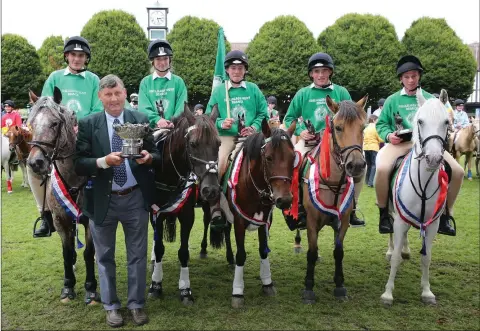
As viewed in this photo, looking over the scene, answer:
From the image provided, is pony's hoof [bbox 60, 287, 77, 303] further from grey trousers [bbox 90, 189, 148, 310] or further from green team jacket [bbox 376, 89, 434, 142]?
green team jacket [bbox 376, 89, 434, 142]

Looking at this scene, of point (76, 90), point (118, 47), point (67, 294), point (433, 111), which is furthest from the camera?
point (118, 47)

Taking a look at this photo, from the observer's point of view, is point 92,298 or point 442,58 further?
point 442,58

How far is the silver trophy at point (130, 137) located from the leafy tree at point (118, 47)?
2718cm

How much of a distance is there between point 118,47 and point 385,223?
92.2 feet

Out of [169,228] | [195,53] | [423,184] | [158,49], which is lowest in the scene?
[169,228]

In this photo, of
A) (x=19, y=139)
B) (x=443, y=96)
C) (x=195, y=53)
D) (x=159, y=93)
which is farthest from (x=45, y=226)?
(x=195, y=53)

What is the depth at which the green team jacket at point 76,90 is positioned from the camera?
563 centimetres

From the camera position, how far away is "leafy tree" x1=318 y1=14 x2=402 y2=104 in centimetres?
2912

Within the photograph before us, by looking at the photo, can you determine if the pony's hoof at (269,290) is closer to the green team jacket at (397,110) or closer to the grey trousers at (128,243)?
the grey trousers at (128,243)

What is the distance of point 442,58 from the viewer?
2952 cm

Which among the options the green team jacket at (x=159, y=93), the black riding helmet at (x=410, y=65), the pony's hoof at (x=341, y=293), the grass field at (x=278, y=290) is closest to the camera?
the grass field at (x=278, y=290)

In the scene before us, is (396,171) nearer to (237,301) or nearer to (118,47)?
(237,301)

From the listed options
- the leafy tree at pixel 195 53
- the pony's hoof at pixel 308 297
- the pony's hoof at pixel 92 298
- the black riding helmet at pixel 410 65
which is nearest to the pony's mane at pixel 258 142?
the pony's hoof at pixel 308 297

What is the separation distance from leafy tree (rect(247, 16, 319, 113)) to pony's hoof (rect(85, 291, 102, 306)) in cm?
2578
